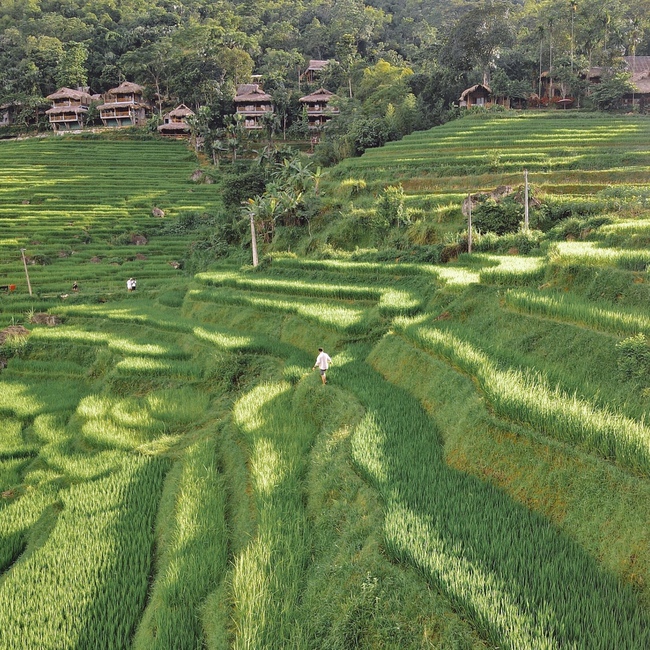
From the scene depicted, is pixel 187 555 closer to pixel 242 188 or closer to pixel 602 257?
pixel 602 257

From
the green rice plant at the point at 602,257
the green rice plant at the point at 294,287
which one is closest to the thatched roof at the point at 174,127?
the green rice plant at the point at 294,287

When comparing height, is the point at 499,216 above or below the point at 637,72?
below

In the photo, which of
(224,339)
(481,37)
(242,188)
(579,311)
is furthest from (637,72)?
(224,339)

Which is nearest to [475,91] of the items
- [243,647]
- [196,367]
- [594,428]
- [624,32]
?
[624,32]

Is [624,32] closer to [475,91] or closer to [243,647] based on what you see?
[475,91]

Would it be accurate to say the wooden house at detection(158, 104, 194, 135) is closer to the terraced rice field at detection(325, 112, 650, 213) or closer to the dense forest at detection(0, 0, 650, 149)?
the dense forest at detection(0, 0, 650, 149)
